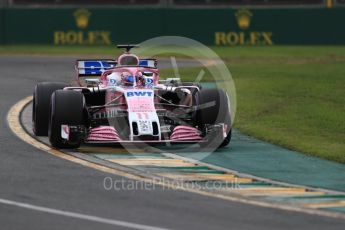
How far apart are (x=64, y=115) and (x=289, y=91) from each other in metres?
10.8

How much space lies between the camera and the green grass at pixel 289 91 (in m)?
17.5

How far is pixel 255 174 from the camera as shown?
44.3ft

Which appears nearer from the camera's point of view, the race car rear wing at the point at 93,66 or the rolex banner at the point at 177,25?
the race car rear wing at the point at 93,66

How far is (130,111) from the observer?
15617 mm

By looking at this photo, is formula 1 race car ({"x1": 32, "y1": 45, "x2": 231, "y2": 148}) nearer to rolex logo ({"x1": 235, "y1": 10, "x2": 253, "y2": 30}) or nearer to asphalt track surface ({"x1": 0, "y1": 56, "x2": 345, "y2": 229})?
asphalt track surface ({"x1": 0, "y1": 56, "x2": 345, "y2": 229})

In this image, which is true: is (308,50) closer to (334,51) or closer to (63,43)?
(334,51)

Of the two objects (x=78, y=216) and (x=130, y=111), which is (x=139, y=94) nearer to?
(x=130, y=111)

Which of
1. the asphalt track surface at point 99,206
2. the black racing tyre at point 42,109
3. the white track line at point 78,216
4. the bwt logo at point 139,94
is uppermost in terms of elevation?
the bwt logo at point 139,94

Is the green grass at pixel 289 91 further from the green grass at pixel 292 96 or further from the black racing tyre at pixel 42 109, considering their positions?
the black racing tyre at pixel 42 109

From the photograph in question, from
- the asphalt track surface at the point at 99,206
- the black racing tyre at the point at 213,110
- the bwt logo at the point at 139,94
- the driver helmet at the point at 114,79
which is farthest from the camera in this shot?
the driver helmet at the point at 114,79

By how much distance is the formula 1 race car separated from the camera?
1538 cm

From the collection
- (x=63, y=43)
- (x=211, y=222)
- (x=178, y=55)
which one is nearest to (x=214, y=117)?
(x=211, y=222)

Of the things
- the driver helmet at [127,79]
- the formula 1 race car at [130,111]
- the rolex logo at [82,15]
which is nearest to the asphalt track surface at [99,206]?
the formula 1 race car at [130,111]

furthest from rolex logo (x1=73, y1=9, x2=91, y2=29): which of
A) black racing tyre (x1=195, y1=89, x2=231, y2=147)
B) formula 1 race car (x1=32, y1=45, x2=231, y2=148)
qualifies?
black racing tyre (x1=195, y1=89, x2=231, y2=147)
